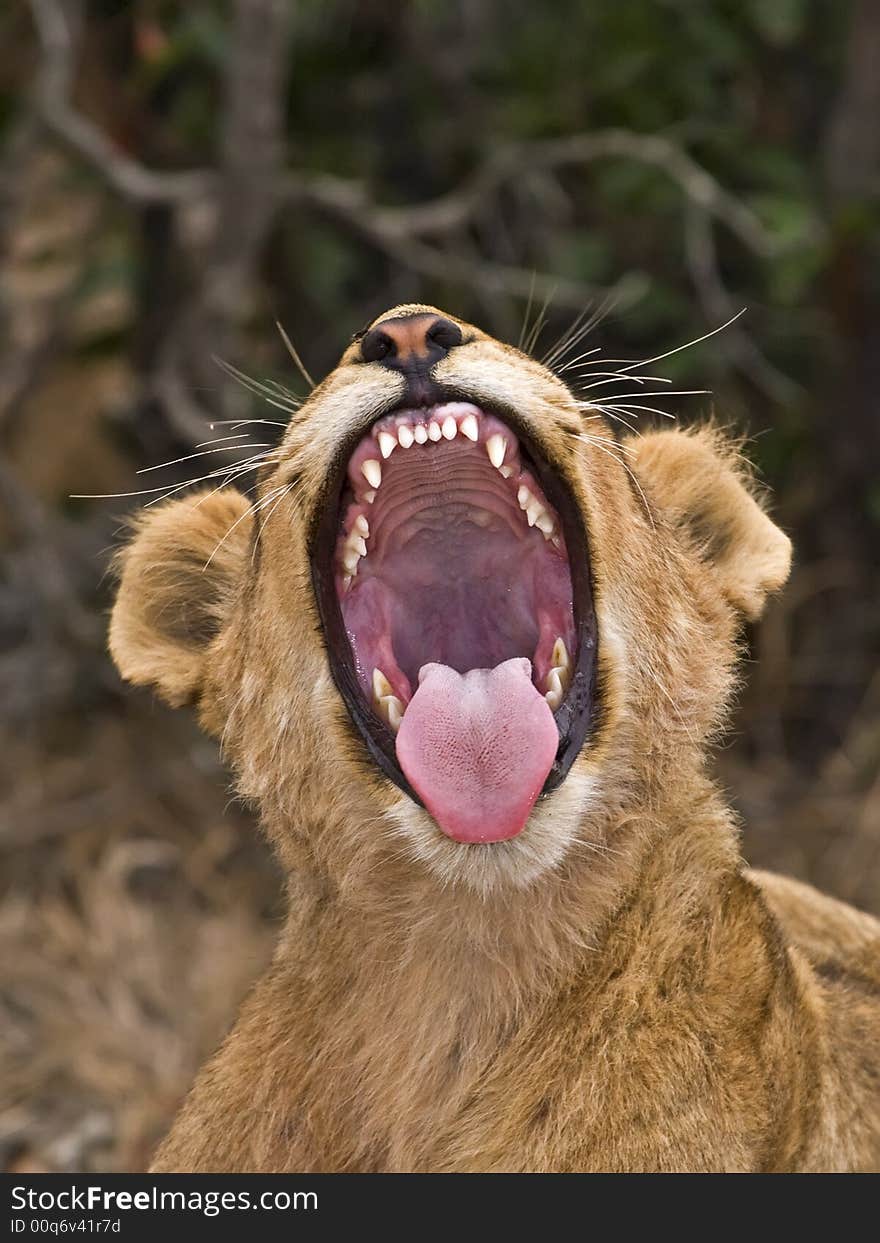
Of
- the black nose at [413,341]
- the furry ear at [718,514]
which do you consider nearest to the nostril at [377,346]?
the black nose at [413,341]

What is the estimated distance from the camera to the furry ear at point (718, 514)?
11.5ft

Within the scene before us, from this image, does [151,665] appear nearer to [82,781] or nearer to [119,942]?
[119,942]

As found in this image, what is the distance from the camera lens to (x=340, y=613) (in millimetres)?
3232

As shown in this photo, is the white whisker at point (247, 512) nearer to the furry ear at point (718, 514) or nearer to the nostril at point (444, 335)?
the nostril at point (444, 335)

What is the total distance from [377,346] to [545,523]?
1.53 feet

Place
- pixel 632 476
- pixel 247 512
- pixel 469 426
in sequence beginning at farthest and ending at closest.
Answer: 1. pixel 247 512
2. pixel 632 476
3. pixel 469 426

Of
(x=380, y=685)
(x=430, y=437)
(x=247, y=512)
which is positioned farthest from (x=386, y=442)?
(x=247, y=512)

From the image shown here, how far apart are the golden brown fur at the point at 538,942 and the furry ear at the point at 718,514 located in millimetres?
123

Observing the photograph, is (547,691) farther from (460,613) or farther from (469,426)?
(469,426)

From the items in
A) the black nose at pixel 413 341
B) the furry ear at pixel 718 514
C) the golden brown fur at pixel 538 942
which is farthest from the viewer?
the furry ear at pixel 718 514

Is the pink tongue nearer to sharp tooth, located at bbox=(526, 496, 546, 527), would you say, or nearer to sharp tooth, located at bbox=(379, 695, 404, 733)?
sharp tooth, located at bbox=(379, 695, 404, 733)

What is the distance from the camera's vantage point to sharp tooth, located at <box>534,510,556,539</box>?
3.23m

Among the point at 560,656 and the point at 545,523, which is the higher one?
the point at 545,523

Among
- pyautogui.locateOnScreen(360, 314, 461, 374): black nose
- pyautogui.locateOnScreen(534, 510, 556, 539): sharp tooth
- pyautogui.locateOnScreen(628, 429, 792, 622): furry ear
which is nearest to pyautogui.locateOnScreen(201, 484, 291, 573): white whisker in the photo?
pyautogui.locateOnScreen(360, 314, 461, 374): black nose
